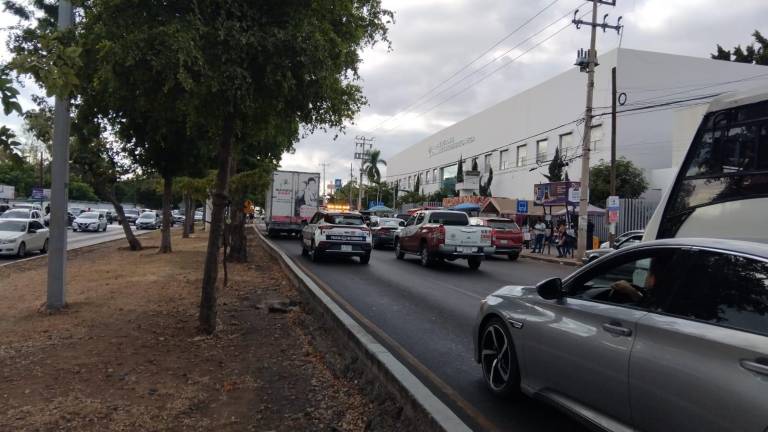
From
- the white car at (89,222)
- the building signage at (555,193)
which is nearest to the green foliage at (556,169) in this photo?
the building signage at (555,193)

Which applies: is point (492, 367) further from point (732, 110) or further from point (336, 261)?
point (336, 261)

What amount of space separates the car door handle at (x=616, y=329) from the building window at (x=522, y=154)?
163 feet

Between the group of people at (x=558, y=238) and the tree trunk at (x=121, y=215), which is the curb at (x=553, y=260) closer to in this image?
the group of people at (x=558, y=238)

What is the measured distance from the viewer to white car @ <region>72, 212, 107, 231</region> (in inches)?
1500

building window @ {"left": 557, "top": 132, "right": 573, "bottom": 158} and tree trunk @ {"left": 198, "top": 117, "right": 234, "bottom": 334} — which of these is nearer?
tree trunk @ {"left": 198, "top": 117, "right": 234, "bottom": 334}

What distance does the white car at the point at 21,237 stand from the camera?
62.3 feet

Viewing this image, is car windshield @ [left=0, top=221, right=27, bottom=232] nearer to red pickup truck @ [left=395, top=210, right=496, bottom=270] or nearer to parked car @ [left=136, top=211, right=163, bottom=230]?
red pickup truck @ [left=395, top=210, right=496, bottom=270]

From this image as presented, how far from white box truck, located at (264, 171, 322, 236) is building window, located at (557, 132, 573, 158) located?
2232 cm

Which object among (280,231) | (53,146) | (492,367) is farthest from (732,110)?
(280,231)

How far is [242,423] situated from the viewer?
4.59m

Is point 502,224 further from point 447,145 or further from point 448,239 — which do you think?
point 447,145

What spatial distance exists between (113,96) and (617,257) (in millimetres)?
6514

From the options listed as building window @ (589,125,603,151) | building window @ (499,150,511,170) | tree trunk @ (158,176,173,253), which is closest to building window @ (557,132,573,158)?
building window @ (589,125,603,151)

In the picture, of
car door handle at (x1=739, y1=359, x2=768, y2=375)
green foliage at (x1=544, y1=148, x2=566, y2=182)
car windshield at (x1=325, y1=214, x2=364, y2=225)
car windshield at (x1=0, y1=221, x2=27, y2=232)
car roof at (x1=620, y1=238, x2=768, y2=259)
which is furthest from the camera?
green foliage at (x1=544, y1=148, x2=566, y2=182)
